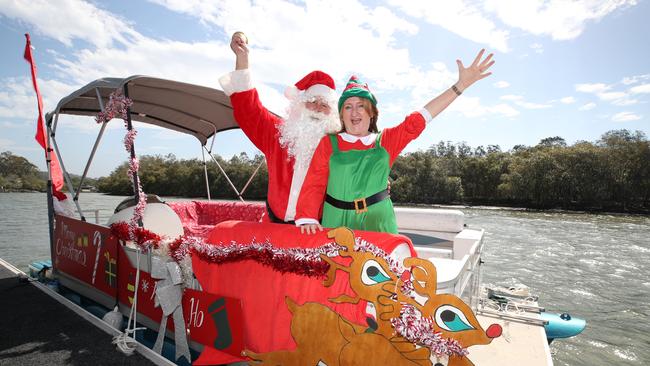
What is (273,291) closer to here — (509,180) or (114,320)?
(114,320)

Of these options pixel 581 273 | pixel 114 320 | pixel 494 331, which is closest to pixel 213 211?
pixel 114 320

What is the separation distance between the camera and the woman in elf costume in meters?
2.32

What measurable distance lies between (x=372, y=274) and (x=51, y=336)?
3044 mm

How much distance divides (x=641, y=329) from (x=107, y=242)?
9.89m

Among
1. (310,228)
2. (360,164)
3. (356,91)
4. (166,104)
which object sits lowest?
(310,228)

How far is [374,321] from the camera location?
1.92 metres

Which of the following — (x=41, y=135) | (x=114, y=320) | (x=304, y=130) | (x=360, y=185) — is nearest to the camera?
(x=360, y=185)

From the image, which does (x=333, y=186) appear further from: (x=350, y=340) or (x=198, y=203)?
(x=198, y=203)

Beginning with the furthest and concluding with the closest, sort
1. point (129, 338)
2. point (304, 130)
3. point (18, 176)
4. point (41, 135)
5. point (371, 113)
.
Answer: point (18, 176) < point (41, 135) < point (129, 338) < point (304, 130) < point (371, 113)

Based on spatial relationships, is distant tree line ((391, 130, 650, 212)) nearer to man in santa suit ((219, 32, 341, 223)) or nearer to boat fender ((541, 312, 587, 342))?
boat fender ((541, 312, 587, 342))

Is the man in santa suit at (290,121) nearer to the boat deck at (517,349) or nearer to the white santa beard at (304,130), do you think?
the white santa beard at (304,130)

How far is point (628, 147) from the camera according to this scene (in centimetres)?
4216

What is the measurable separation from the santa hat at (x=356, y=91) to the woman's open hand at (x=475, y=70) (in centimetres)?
56

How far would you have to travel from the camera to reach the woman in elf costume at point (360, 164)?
2322mm
